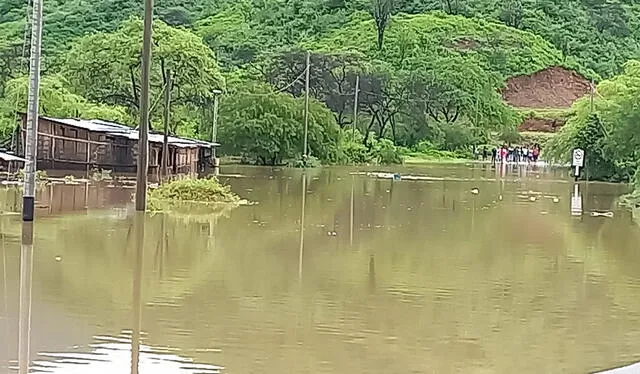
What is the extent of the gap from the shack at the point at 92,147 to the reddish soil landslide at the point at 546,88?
67.6 metres

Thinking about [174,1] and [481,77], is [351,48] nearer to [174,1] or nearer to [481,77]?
[481,77]

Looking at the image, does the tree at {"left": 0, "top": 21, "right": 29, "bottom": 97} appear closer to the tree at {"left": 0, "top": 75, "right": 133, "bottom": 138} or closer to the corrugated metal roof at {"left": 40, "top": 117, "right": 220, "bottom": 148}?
the tree at {"left": 0, "top": 75, "right": 133, "bottom": 138}

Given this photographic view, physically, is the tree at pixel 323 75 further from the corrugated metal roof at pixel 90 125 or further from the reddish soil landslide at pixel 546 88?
Result: the corrugated metal roof at pixel 90 125

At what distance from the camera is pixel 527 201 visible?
3425 centimetres

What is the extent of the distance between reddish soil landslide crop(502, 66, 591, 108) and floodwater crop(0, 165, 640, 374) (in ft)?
280

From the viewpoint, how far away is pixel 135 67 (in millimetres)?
56781

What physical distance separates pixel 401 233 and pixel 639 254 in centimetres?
459

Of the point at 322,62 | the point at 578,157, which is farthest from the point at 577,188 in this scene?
the point at 322,62

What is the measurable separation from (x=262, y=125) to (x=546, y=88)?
198 feet

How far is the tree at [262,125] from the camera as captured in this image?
58156 millimetres

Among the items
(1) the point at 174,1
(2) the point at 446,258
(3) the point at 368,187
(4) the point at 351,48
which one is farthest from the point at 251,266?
(1) the point at 174,1

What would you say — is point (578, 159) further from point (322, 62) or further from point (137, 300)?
point (137, 300)

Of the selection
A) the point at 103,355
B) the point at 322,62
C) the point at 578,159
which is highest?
the point at 322,62

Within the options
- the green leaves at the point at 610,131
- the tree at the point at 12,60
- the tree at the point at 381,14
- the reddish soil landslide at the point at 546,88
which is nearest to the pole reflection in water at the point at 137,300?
the green leaves at the point at 610,131
